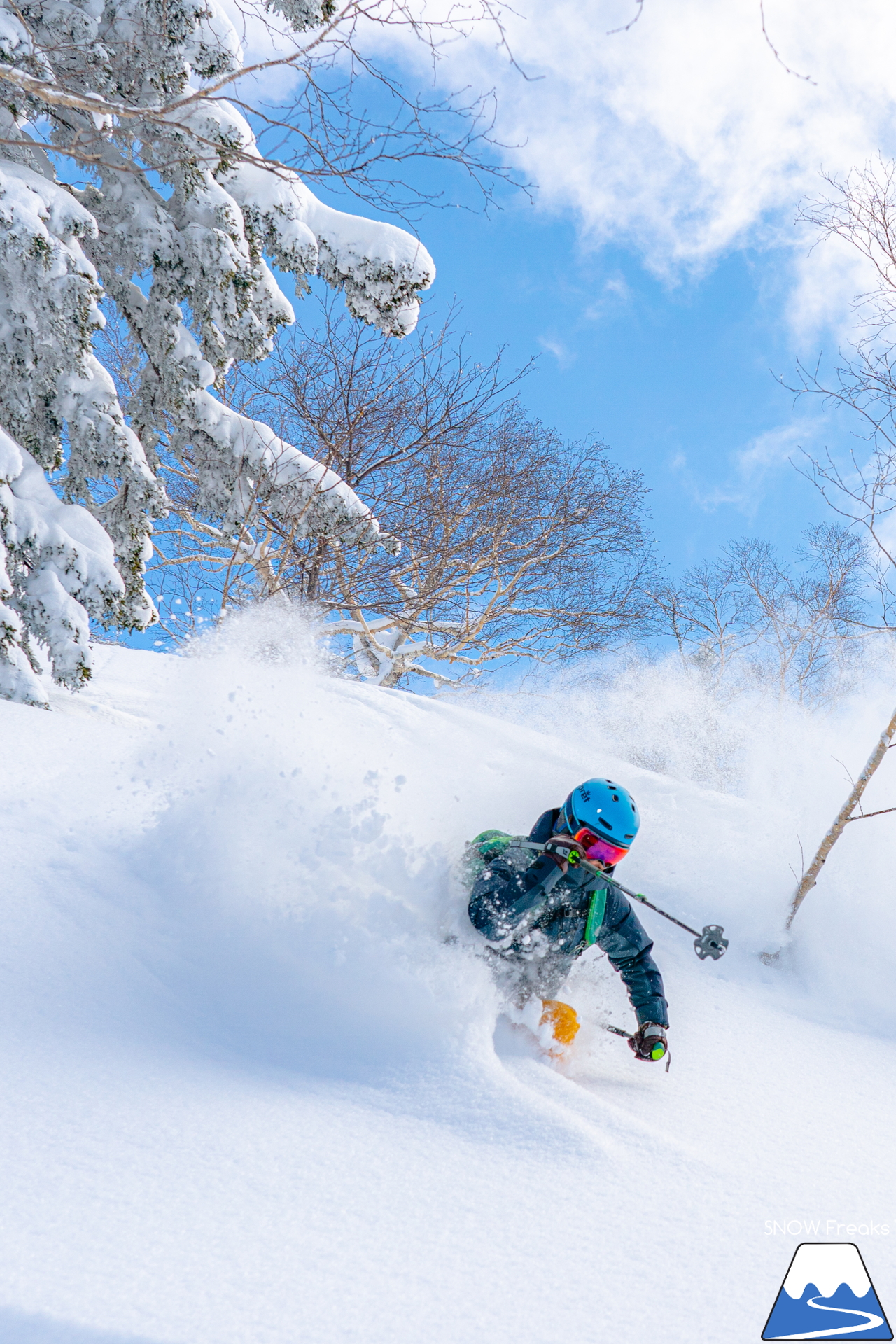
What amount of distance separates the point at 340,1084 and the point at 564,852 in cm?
132

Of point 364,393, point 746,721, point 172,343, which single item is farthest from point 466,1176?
point 746,721

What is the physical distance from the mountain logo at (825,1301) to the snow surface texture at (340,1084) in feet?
0.13

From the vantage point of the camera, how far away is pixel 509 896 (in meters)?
3.21

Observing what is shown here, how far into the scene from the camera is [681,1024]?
376 cm

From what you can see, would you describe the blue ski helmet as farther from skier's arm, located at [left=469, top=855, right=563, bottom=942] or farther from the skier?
skier's arm, located at [left=469, top=855, right=563, bottom=942]

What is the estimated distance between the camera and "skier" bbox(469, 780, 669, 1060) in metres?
3.19

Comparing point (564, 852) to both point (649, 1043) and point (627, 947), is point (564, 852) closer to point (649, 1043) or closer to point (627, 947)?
point (627, 947)

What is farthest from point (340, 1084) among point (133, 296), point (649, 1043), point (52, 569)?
point (133, 296)

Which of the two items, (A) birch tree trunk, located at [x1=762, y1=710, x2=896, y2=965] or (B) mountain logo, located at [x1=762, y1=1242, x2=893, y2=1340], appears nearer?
(B) mountain logo, located at [x1=762, y1=1242, x2=893, y2=1340]

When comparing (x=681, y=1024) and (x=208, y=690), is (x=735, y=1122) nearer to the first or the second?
(x=681, y=1024)

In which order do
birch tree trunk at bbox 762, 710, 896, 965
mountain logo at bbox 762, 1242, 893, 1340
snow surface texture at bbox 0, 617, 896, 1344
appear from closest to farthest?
1. snow surface texture at bbox 0, 617, 896, 1344
2. mountain logo at bbox 762, 1242, 893, 1340
3. birch tree trunk at bbox 762, 710, 896, 965

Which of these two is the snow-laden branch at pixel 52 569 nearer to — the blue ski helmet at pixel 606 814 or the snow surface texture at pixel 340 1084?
the snow surface texture at pixel 340 1084

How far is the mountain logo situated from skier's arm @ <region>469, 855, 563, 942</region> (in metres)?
1.48

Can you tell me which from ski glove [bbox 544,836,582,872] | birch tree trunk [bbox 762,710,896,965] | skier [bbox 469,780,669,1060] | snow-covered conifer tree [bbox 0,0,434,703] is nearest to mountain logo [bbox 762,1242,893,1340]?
skier [bbox 469,780,669,1060]
